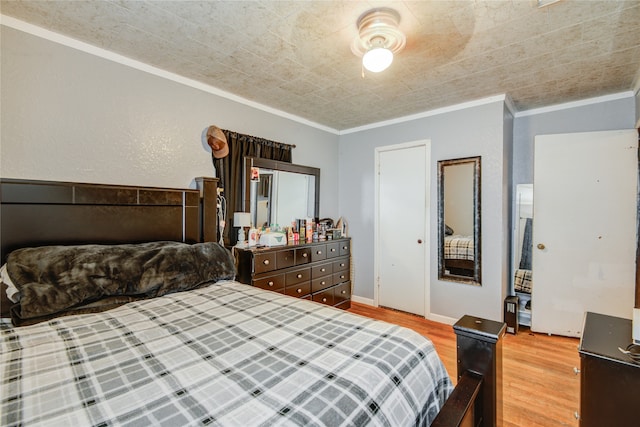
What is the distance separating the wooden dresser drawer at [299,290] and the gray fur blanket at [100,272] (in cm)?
96

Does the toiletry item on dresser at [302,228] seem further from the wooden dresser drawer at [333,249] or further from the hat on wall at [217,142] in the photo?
the hat on wall at [217,142]

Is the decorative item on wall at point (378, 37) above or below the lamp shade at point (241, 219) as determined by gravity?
above

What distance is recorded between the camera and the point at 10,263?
1518mm

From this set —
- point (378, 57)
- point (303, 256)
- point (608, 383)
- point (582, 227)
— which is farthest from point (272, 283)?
point (582, 227)

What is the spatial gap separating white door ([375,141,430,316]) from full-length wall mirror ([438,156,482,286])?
0.57ft

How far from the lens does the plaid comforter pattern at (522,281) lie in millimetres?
3227

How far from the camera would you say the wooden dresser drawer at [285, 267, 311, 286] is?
2.95 m

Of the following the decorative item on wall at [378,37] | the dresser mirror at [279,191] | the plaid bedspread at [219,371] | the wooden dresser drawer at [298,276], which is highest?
the decorative item on wall at [378,37]

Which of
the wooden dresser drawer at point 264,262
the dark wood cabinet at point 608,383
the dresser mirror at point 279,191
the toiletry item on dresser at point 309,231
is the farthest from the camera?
the toiletry item on dresser at point 309,231

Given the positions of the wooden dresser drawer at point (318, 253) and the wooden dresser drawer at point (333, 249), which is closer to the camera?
the wooden dresser drawer at point (318, 253)

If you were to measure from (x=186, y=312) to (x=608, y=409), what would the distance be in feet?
5.90

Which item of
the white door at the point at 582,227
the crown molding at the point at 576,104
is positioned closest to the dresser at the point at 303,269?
the white door at the point at 582,227

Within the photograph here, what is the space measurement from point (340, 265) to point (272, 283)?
1.13 meters

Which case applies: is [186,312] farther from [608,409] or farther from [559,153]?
[559,153]
